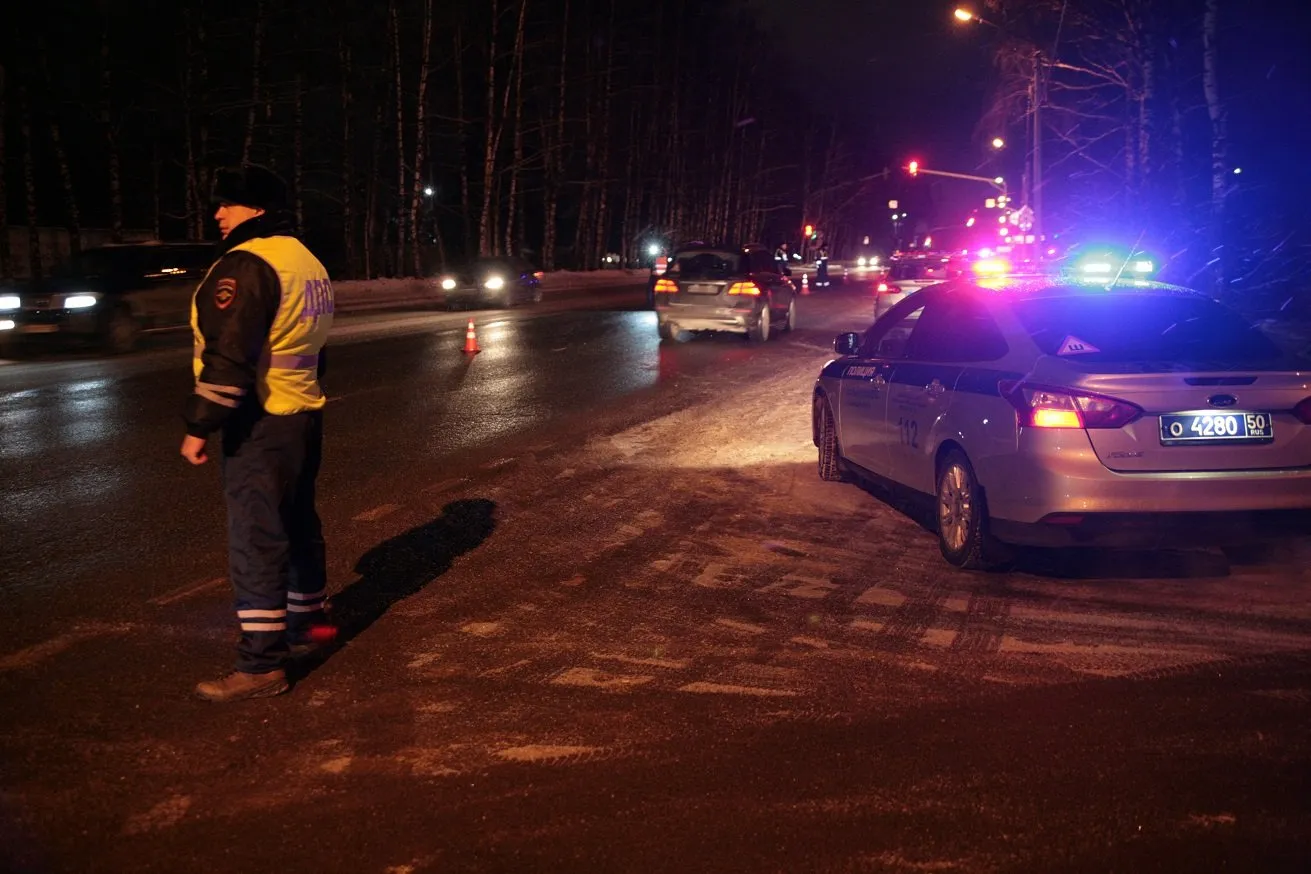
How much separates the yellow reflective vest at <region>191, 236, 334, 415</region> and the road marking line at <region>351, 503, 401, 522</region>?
3232 mm

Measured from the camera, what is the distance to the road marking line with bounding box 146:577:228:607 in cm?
631

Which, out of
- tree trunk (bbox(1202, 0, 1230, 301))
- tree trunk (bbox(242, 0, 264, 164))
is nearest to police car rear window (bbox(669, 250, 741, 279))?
tree trunk (bbox(1202, 0, 1230, 301))

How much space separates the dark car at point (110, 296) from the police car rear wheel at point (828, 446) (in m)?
11.8

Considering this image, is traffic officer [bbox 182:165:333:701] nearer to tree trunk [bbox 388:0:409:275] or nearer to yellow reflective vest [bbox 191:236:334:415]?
yellow reflective vest [bbox 191:236:334:415]

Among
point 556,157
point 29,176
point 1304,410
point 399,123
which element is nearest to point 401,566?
point 1304,410

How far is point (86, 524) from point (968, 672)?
5.47 meters

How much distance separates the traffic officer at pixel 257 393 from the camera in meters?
4.84

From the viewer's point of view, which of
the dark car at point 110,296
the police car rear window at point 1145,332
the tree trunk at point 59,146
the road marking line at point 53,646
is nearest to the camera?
the road marking line at point 53,646

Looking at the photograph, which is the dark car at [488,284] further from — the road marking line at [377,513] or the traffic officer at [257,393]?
the traffic officer at [257,393]

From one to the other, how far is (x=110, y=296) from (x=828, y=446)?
14.3m

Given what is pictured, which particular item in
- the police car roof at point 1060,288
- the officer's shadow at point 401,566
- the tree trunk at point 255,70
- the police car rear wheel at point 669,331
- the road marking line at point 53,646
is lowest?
the officer's shadow at point 401,566

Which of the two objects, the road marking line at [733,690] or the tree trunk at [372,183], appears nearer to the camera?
the road marking line at [733,690]

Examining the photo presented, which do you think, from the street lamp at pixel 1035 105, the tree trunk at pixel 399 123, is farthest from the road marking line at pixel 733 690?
the tree trunk at pixel 399 123

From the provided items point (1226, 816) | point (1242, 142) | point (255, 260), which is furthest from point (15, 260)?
point (1226, 816)
